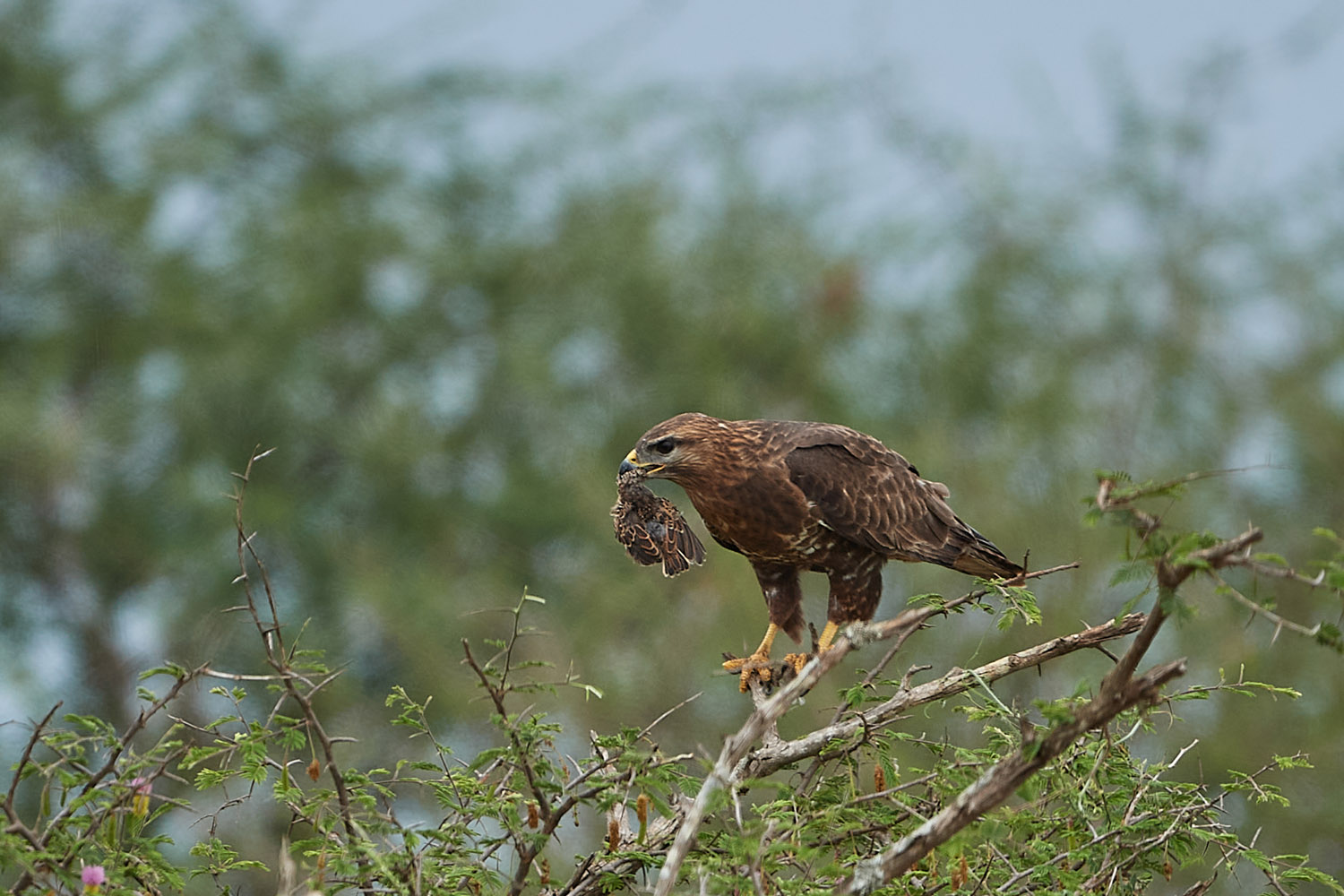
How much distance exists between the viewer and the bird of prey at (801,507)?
4.62 m

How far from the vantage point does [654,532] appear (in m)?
4.36

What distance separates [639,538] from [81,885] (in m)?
1.98

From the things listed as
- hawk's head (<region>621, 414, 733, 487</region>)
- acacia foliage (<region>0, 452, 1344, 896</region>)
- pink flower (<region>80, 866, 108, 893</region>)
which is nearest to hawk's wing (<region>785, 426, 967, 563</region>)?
hawk's head (<region>621, 414, 733, 487</region>)

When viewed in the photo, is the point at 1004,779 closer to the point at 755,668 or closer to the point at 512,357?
the point at 755,668

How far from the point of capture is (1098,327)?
58.3 feet

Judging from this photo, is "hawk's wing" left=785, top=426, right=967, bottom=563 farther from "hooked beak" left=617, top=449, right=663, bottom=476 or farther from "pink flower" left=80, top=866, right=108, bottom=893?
"pink flower" left=80, top=866, right=108, bottom=893

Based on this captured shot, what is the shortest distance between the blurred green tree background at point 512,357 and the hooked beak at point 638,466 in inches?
298

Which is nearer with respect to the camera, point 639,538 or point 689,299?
point 639,538

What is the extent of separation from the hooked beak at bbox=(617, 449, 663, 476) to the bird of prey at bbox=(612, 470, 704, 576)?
13 centimetres

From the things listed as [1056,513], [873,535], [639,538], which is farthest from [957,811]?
[1056,513]

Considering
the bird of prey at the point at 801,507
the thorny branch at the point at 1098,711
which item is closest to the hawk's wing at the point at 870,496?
the bird of prey at the point at 801,507

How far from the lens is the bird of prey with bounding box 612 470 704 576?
4.31 metres

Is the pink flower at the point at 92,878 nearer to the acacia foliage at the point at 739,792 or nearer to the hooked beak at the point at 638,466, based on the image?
the acacia foliage at the point at 739,792

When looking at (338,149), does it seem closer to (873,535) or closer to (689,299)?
(689,299)
